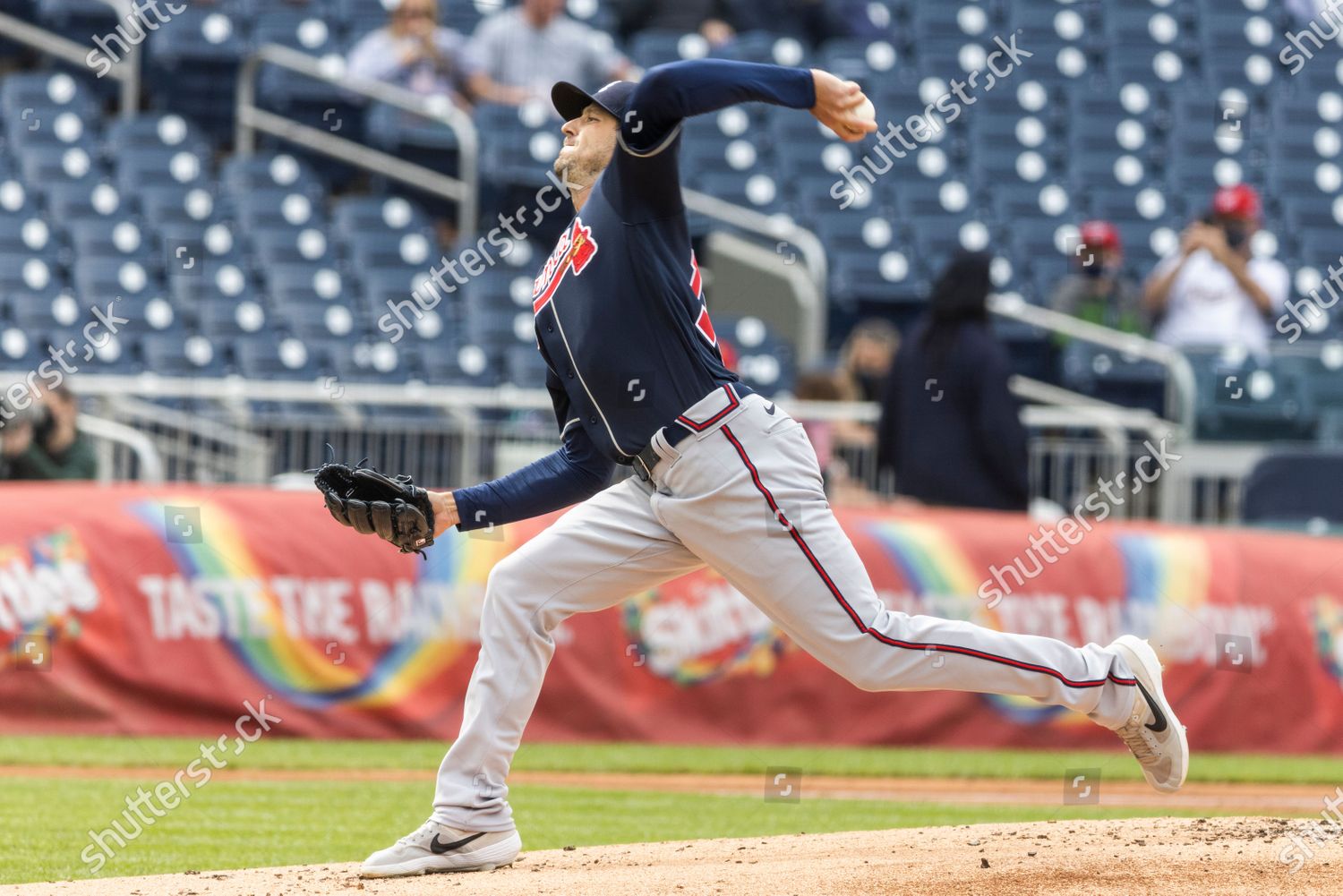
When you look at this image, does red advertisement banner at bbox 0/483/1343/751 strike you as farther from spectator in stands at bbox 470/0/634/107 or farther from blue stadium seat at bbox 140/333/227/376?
spectator in stands at bbox 470/0/634/107

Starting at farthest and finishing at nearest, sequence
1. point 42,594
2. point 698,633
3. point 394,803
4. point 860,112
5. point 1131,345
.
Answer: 1. point 1131,345
2. point 698,633
3. point 42,594
4. point 394,803
5. point 860,112

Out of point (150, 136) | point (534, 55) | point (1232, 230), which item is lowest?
point (1232, 230)

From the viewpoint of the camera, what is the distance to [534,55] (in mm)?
14570

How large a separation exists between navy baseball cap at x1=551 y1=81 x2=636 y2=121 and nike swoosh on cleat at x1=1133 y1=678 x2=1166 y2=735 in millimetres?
2091

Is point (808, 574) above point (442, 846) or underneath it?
above

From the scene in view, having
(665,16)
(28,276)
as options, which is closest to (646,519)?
(28,276)

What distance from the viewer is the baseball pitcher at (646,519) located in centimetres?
459

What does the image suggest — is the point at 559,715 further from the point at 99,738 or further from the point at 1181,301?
the point at 1181,301

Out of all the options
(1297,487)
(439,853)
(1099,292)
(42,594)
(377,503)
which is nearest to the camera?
(377,503)

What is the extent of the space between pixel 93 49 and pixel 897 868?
11.9m

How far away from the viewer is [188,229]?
13.5 meters

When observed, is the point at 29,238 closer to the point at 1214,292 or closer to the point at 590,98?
the point at 1214,292

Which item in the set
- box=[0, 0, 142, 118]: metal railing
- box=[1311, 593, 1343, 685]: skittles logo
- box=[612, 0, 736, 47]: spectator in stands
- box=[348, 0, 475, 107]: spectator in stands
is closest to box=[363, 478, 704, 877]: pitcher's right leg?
box=[1311, 593, 1343, 685]: skittles logo

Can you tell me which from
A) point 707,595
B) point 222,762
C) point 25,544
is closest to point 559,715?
point 707,595
